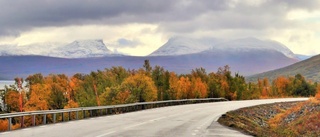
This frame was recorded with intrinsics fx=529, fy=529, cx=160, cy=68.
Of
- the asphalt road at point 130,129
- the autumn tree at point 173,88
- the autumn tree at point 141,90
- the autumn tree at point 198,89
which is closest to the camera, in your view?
the asphalt road at point 130,129

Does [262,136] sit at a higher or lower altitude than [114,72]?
lower

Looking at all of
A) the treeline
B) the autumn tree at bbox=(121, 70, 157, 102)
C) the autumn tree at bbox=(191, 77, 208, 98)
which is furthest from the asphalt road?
the autumn tree at bbox=(191, 77, 208, 98)

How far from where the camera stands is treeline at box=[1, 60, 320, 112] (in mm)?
104688

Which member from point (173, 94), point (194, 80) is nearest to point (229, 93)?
point (194, 80)

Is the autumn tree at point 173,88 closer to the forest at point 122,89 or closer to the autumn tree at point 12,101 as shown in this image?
the forest at point 122,89

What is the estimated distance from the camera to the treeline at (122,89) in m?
105

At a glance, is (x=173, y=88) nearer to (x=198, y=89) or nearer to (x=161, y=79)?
(x=161, y=79)

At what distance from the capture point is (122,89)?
335ft

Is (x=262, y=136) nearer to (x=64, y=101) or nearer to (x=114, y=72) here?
(x=64, y=101)

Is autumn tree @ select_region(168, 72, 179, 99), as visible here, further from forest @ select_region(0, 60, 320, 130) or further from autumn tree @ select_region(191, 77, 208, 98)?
autumn tree @ select_region(191, 77, 208, 98)

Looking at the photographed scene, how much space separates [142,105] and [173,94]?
82.2 m

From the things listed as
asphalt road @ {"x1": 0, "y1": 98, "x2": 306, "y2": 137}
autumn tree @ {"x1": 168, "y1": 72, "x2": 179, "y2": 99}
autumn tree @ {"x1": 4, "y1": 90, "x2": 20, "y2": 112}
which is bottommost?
asphalt road @ {"x1": 0, "y1": 98, "x2": 306, "y2": 137}

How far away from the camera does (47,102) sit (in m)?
114

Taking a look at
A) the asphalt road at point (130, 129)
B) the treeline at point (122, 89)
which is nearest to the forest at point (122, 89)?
the treeline at point (122, 89)
